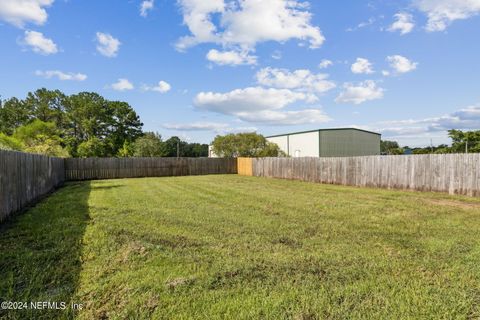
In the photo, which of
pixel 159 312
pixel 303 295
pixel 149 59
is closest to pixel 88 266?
pixel 159 312

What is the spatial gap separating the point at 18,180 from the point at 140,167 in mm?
14926

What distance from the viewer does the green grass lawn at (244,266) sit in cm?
225

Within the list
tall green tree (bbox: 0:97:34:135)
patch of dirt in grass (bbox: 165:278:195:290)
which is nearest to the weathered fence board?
patch of dirt in grass (bbox: 165:278:195:290)

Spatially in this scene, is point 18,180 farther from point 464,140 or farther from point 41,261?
point 464,140

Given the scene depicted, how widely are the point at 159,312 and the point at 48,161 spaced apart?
36.8ft

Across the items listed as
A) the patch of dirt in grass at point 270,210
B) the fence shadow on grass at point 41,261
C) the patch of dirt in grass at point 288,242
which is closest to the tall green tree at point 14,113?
the fence shadow on grass at point 41,261

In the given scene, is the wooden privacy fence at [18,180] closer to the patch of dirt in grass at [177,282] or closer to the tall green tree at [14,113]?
the patch of dirt in grass at [177,282]

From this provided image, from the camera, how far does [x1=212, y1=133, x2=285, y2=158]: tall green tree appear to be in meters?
32.2

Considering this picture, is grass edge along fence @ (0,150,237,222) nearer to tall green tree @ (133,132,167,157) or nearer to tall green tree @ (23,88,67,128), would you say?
tall green tree @ (133,132,167,157)

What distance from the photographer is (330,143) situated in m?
29.2

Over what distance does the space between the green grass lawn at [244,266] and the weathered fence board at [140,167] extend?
14578mm

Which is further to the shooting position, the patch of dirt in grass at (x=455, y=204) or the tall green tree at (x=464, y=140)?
the tall green tree at (x=464, y=140)

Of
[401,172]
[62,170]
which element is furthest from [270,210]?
[62,170]

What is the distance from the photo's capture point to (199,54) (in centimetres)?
1727
